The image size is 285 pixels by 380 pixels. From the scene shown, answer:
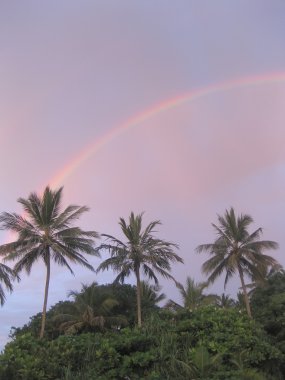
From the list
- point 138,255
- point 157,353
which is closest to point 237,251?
point 138,255

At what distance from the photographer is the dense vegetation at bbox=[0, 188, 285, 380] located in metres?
13.9

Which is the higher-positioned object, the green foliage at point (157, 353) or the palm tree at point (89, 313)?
the palm tree at point (89, 313)

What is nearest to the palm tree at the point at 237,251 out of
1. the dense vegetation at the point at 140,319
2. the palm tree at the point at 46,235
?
the dense vegetation at the point at 140,319

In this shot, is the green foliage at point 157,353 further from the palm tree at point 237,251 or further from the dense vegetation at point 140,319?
the palm tree at point 237,251

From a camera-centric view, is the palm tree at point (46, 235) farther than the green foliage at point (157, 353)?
Yes

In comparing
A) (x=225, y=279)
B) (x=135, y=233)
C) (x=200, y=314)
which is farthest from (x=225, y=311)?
(x=225, y=279)

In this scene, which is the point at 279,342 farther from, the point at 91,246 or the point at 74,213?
the point at 74,213

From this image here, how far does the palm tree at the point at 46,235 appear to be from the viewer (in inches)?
1189

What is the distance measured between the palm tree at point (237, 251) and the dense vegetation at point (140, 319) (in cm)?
8

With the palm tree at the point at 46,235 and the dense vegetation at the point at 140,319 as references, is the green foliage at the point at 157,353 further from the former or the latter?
the palm tree at the point at 46,235

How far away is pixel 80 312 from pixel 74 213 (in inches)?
441

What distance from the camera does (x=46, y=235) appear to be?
30.5 meters

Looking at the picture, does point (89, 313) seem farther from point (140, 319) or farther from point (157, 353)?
point (157, 353)

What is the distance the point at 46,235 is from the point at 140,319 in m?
8.72
